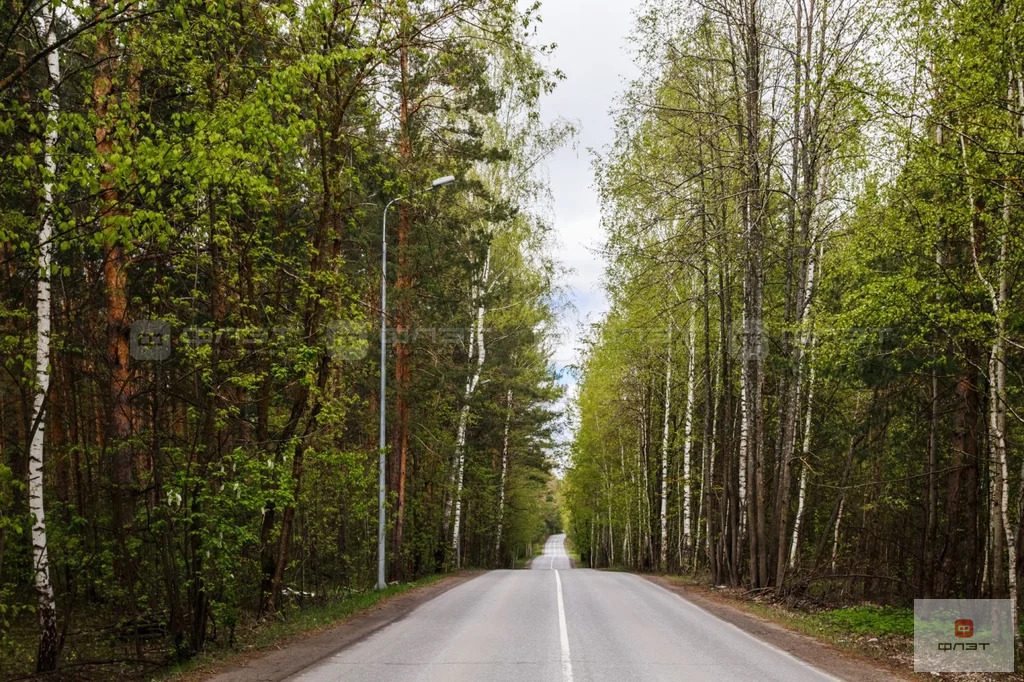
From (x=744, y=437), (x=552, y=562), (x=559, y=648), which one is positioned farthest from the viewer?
(x=552, y=562)

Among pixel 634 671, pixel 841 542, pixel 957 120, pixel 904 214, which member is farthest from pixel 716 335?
pixel 634 671

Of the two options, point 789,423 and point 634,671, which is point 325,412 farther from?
point 789,423

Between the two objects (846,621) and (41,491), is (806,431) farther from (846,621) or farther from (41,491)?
(41,491)

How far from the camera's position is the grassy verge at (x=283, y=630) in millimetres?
8797

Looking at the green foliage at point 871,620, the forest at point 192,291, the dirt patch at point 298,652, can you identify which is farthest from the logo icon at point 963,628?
the forest at point 192,291

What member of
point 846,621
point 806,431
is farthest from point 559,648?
point 806,431

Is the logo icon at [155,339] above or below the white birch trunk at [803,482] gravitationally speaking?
above

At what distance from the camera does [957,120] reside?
36.6ft

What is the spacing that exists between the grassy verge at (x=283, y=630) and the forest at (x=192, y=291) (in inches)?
13.7

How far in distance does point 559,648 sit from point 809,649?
3.68 metres

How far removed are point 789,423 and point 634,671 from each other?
954 centimetres

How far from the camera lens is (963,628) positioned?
11305mm

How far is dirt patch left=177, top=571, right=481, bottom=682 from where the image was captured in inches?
325

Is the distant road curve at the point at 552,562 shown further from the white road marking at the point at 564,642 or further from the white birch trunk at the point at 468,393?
the white road marking at the point at 564,642
